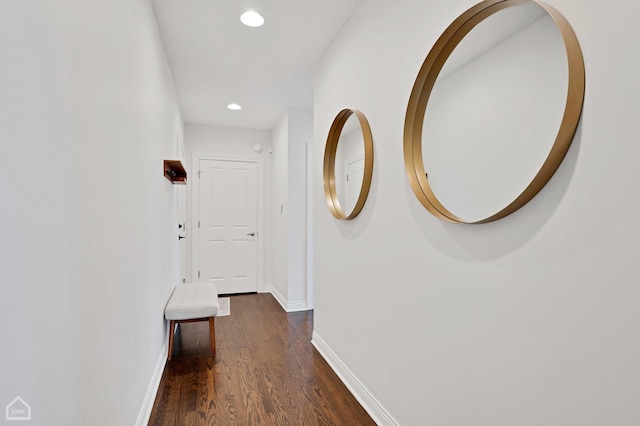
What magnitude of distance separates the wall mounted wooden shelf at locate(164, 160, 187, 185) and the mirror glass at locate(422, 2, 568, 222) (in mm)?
1974

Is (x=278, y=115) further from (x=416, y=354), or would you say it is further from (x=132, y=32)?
(x=416, y=354)

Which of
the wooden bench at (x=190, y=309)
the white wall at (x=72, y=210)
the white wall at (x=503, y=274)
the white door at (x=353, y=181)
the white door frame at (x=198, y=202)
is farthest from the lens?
the white door frame at (x=198, y=202)

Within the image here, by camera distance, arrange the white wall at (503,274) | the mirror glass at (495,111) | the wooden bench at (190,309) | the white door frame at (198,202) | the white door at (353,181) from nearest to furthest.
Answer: the white wall at (503,274), the mirror glass at (495,111), the white door at (353,181), the wooden bench at (190,309), the white door frame at (198,202)

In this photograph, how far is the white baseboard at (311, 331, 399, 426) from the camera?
178cm

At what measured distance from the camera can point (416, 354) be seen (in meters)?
1.54

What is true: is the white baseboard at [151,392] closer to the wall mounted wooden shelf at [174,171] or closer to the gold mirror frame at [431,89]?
the wall mounted wooden shelf at [174,171]

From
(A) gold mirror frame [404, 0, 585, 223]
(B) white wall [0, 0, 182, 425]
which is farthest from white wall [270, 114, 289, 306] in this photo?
(A) gold mirror frame [404, 0, 585, 223]

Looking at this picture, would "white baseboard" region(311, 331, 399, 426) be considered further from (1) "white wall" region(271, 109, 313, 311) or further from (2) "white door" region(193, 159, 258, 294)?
(2) "white door" region(193, 159, 258, 294)

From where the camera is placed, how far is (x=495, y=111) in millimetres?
1133

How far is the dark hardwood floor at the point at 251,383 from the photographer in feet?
6.22

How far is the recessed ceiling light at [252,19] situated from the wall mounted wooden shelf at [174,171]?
3.72 ft

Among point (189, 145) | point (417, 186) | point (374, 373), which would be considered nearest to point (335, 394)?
point (374, 373)

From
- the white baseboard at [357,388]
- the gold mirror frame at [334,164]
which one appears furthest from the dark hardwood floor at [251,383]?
the gold mirror frame at [334,164]

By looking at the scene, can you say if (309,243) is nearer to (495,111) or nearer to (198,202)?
(198,202)
